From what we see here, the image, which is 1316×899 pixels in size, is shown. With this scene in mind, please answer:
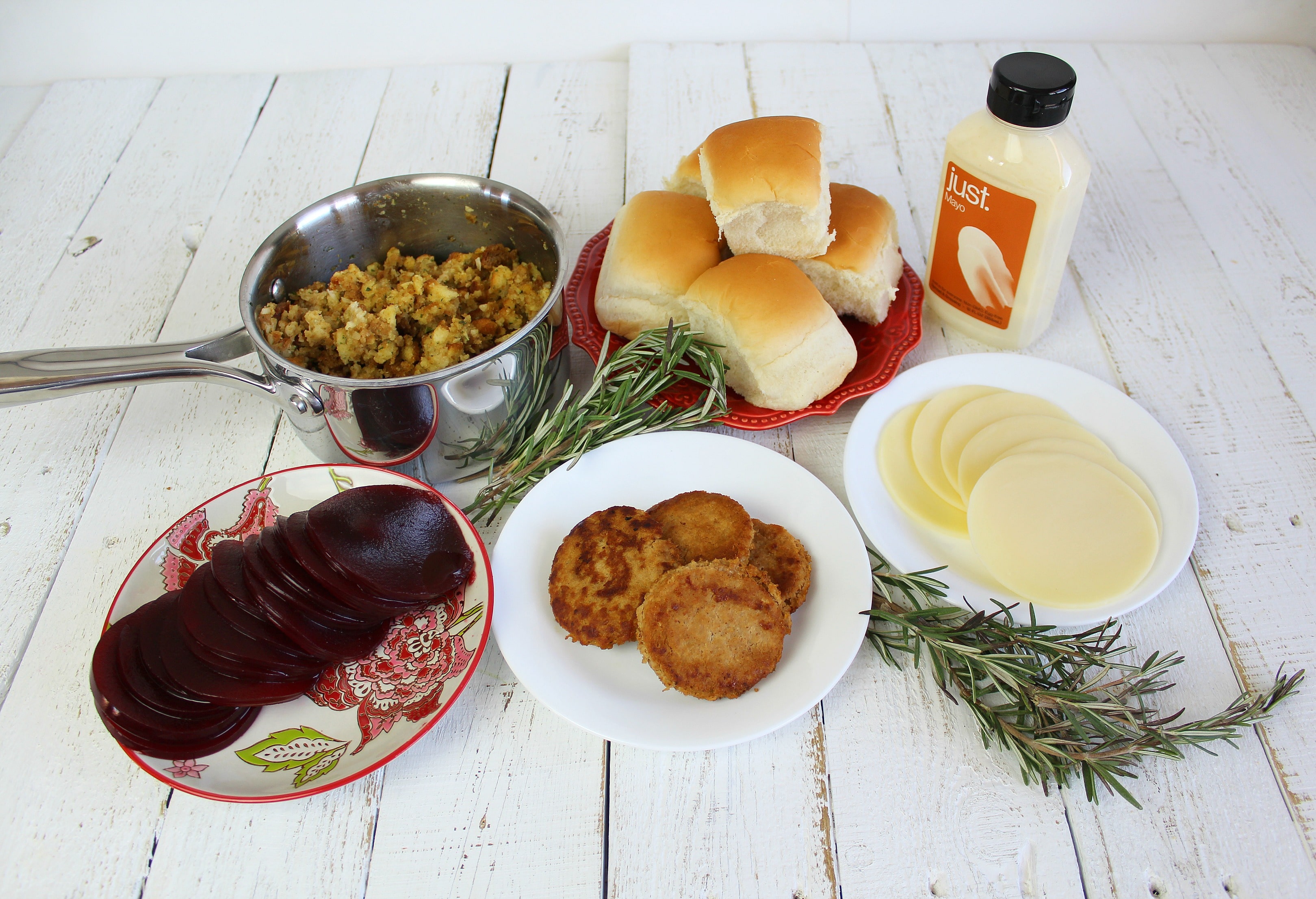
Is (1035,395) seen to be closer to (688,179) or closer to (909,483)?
(909,483)

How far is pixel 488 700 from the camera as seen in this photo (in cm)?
149

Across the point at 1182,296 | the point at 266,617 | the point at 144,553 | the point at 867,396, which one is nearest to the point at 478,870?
the point at 266,617

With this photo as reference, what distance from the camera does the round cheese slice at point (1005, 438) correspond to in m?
1.61

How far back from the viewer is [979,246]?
6.20 ft

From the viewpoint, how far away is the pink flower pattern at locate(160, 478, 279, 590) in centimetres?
153

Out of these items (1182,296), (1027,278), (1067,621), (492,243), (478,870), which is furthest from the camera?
(1182,296)

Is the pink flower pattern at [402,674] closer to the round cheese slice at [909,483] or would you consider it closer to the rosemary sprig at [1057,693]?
the rosemary sprig at [1057,693]

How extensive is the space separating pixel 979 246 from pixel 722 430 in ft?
2.23

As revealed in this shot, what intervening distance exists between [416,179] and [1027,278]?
4.39 feet

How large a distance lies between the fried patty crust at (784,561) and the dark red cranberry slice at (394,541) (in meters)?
0.49

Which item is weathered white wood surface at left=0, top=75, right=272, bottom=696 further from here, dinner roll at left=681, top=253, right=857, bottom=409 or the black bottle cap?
the black bottle cap

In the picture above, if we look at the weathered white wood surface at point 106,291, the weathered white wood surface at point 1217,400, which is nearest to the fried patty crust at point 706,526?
the weathered white wood surface at point 1217,400

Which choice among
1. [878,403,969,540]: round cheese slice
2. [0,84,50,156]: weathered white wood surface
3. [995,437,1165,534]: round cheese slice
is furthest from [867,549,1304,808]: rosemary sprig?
[0,84,50,156]: weathered white wood surface

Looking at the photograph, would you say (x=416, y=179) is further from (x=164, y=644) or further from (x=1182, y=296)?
(x=1182, y=296)
